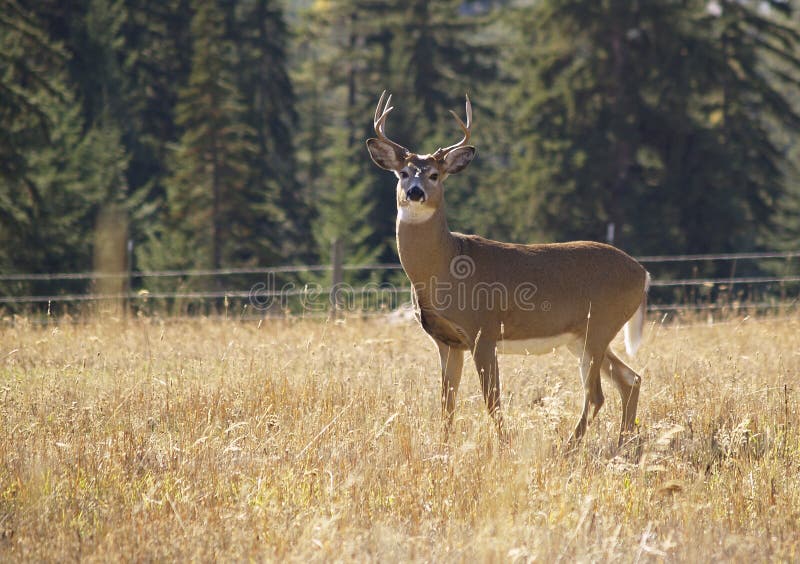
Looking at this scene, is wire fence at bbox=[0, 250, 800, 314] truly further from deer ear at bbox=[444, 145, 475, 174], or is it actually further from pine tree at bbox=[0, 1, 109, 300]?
deer ear at bbox=[444, 145, 475, 174]

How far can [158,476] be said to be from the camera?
5.19 m

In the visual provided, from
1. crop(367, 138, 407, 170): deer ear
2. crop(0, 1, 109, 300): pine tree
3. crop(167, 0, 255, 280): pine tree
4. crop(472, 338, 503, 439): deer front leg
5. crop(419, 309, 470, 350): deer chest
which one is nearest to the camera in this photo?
crop(472, 338, 503, 439): deer front leg

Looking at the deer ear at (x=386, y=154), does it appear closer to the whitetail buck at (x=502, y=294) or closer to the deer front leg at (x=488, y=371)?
the whitetail buck at (x=502, y=294)

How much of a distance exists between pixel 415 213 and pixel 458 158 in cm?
74

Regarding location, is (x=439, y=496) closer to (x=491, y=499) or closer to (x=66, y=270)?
(x=491, y=499)

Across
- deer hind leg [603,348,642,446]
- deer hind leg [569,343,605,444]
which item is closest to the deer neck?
deer hind leg [569,343,605,444]

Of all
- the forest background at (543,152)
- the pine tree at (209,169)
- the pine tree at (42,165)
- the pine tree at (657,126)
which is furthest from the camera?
the pine tree at (209,169)

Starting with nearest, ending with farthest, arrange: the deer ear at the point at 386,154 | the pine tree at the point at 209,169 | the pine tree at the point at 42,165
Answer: the deer ear at the point at 386,154, the pine tree at the point at 42,165, the pine tree at the point at 209,169

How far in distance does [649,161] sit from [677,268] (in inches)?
191

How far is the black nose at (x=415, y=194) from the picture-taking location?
6438mm

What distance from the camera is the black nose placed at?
6.44 m

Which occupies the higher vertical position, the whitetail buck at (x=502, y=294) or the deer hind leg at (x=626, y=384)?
the whitetail buck at (x=502, y=294)

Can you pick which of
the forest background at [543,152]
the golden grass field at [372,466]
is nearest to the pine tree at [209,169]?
the forest background at [543,152]

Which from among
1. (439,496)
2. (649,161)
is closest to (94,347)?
(439,496)
